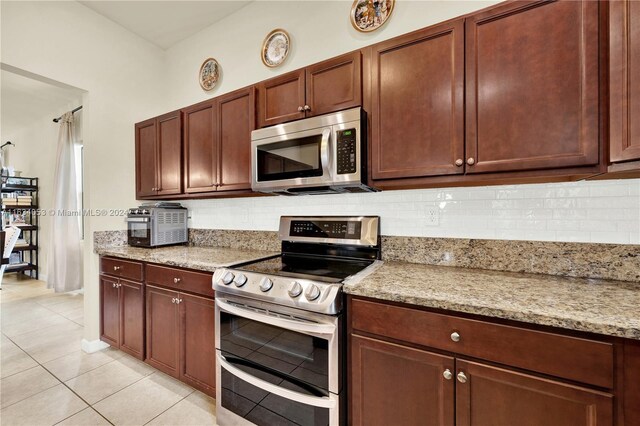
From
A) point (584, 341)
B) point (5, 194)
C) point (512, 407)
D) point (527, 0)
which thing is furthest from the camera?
point (5, 194)

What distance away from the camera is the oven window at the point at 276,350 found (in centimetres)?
128

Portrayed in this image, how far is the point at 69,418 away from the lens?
1659mm

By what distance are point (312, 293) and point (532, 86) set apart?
1.31 meters

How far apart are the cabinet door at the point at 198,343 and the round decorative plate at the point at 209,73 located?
1963 millimetres

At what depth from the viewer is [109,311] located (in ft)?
7.79

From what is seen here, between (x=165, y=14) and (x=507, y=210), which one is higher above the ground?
(x=165, y=14)

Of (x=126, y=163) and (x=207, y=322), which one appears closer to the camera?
(x=207, y=322)

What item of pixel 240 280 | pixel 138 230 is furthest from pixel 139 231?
pixel 240 280

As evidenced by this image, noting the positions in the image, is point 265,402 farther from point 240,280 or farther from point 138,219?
point 138,219

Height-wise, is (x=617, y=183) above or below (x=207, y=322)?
above

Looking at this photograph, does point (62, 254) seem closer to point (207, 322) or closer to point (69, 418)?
point (69, 418)

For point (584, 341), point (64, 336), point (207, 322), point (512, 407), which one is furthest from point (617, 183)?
point (64, 336)

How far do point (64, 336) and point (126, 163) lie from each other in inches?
71.2

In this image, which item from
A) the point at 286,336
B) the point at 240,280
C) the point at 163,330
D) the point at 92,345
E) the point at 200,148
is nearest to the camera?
the point at 286,336
